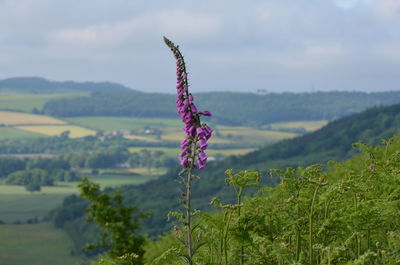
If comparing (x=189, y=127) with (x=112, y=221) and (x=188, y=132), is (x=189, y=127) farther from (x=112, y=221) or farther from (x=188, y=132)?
(x=112, y=221)

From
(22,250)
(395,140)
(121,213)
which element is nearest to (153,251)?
(121,213)

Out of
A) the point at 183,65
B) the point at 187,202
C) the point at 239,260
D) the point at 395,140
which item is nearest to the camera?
the point at 187,202

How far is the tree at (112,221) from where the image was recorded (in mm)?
54156

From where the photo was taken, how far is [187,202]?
8156 millimetres

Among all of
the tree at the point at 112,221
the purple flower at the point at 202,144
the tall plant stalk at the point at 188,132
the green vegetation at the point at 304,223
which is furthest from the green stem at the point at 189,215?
the tree at the point at 112,221

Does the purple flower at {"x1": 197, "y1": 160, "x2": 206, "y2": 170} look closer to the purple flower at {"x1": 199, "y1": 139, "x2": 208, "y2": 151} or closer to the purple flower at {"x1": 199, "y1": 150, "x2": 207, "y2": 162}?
the purple flower at {"x1": 199, "y1": 150, "x2": 207, "y2": 162}

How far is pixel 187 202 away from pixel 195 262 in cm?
119

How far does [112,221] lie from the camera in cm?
5631

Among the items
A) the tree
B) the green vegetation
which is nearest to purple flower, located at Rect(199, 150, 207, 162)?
the green vegetation

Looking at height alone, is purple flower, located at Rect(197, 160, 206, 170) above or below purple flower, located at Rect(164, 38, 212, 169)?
below

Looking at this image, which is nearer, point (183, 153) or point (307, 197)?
point (183, 153)

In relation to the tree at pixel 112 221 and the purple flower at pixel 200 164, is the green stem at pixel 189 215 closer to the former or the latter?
the purple flower at pixel 200 164

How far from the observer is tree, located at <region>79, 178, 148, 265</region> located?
178ft

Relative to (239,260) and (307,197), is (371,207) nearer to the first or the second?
(307,197)
